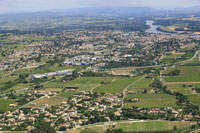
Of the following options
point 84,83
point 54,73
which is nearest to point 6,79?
point 54,73

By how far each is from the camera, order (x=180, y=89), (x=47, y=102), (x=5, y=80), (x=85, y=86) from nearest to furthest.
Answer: (x=47, y=102) → (x=180, y=89) → (x=85, y=86) → (x=5, y=80)

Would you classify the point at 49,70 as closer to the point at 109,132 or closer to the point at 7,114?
the point at 7,114

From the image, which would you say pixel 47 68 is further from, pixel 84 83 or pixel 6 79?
pixel 84 83

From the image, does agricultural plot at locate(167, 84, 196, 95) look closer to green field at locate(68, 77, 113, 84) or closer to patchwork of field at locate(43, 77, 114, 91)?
patchwork of field at locate(43, 77, 114, 91)

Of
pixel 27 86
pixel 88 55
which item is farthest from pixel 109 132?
pixel 88 55

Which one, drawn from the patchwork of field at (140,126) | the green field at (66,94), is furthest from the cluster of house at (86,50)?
the patchwork of field at (140,126)
